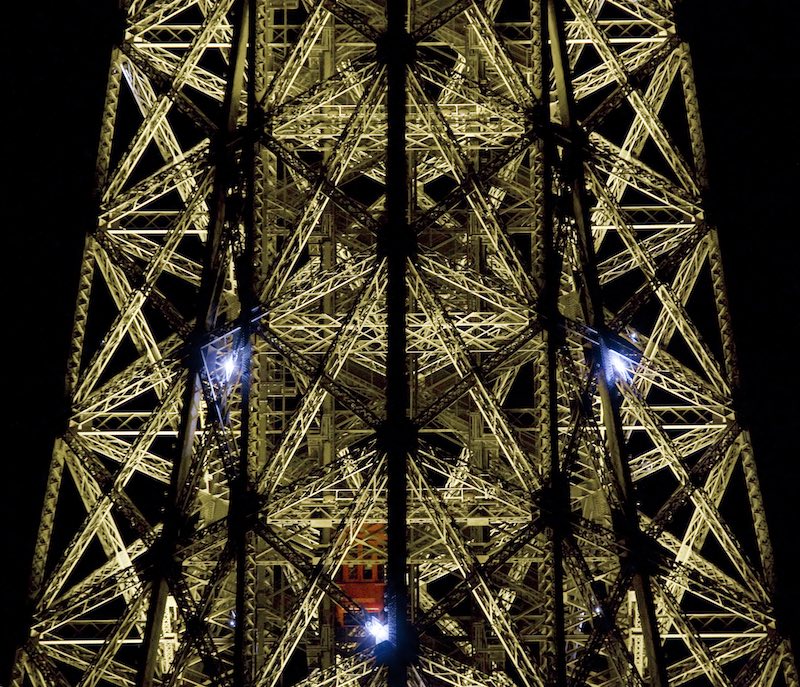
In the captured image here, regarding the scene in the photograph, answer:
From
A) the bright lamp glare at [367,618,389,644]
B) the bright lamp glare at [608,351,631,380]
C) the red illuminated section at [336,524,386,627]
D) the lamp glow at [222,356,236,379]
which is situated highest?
the bright lamp glare at [608,351,631,380]

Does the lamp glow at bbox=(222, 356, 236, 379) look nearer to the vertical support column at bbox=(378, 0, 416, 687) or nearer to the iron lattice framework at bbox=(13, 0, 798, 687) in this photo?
the iron lattice framework at bbox=(13, 0, 798, 687)

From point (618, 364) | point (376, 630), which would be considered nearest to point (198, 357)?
point (376, 630)

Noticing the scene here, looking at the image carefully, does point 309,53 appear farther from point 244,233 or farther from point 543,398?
point 543,398

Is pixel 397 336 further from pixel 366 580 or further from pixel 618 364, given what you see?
pixel 366 580

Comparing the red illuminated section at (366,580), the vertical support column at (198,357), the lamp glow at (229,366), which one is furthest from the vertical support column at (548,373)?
the vertical support column at (198,357)

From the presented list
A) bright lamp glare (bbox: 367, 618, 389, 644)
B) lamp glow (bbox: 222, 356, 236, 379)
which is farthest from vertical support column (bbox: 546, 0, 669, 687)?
lamp glow (bbox: 222, 356, 236, 379)

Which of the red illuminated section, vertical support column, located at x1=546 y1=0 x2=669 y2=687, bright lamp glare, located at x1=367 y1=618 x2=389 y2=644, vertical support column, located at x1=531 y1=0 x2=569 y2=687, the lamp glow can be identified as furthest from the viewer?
the red illuminated section

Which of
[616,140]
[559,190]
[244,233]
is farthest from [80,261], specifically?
[616,140]
